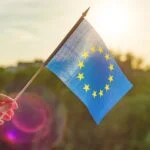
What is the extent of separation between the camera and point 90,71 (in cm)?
913

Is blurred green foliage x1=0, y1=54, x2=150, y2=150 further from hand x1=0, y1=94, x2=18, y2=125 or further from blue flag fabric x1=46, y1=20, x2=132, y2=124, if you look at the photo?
hand x1=0, y1=94, x2=18, y2=125

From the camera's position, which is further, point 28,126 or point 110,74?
point 28,126

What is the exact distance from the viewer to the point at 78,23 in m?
8.61

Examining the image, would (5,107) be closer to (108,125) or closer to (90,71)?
(90,71)

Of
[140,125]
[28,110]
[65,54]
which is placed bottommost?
[140,125]

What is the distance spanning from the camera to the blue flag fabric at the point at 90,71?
29.2ft

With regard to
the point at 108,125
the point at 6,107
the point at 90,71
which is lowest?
the point at 108,125

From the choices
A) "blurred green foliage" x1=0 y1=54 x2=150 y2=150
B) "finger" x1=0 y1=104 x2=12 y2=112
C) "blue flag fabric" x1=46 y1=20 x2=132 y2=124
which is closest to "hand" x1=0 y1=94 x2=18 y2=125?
"finger" x1=0 y1=104 x2=12 y2=112

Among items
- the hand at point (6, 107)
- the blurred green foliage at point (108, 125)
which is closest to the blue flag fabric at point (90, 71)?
the hand at point (6, 107)

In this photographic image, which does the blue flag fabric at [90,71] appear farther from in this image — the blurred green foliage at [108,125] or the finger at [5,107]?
the blurred green foliage at [108,125]

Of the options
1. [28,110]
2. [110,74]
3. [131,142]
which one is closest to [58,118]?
[28,110]

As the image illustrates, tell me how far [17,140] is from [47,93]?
2923mm

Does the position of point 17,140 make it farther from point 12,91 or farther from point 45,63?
point 45,63

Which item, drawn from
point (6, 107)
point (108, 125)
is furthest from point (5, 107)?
point (108, 125)
